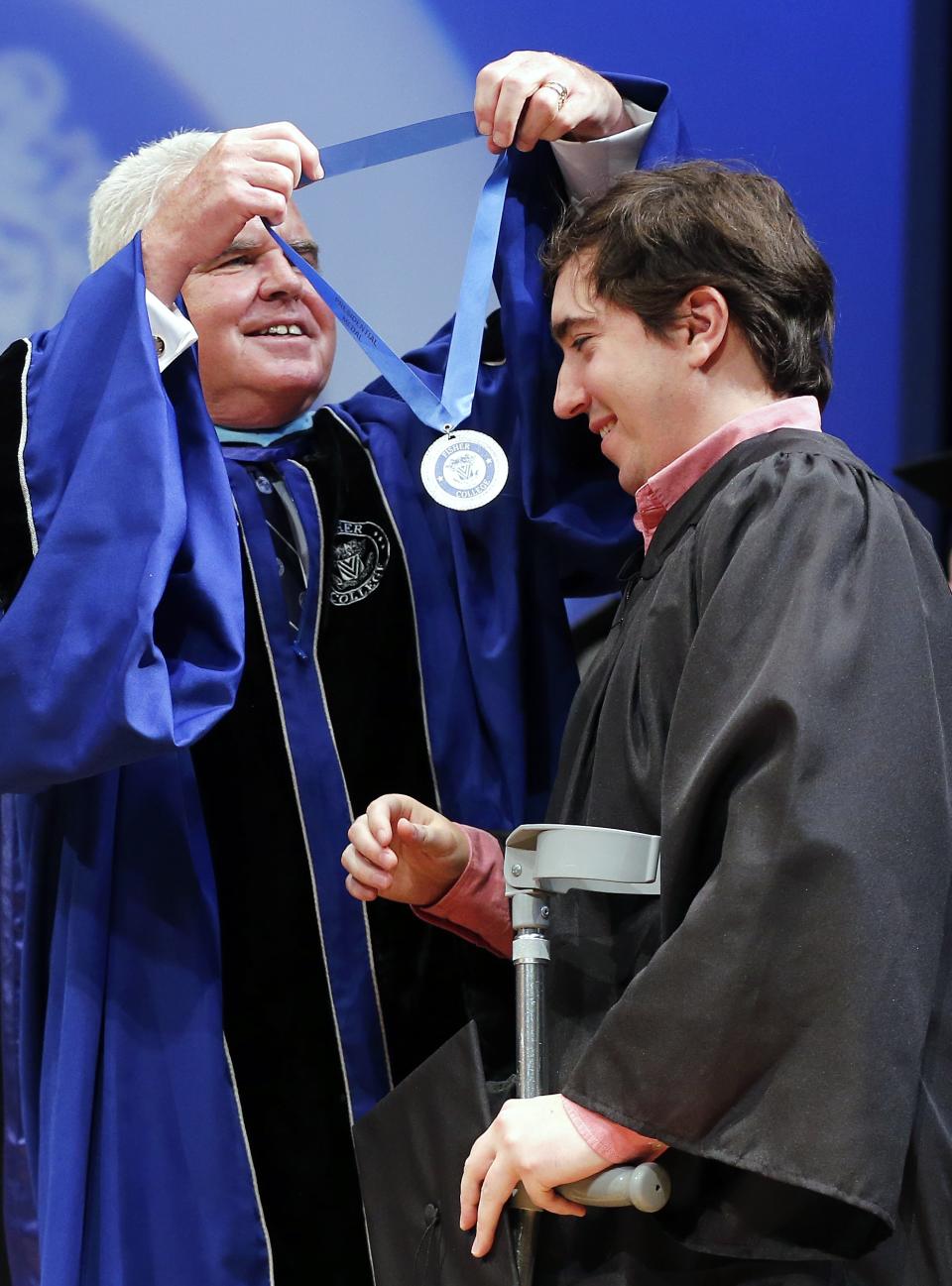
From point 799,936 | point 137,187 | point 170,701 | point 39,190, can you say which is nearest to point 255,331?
point 137,187

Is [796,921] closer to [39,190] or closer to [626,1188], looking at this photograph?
[626,1188]

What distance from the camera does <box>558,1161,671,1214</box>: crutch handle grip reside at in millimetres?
1292

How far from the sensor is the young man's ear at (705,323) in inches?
66.4

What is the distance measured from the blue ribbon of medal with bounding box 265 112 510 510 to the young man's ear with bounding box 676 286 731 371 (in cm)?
33

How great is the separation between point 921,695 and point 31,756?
3.09 ft

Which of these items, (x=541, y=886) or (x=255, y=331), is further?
(x=255, y=331)

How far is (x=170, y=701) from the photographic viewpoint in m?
1.75

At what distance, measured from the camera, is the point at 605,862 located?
1395mm

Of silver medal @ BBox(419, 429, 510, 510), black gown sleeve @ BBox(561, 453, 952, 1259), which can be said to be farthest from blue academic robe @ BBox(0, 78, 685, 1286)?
black gown sleeve @ BBox(561, 453, 952, 1259)

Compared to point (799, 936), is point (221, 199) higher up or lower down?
higher up

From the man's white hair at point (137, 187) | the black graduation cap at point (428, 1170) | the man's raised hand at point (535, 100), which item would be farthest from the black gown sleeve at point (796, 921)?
the man's white hair at point (137, 187)

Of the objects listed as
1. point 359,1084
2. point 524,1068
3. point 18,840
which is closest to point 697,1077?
point 524,1068

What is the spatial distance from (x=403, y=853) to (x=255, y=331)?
839 mm

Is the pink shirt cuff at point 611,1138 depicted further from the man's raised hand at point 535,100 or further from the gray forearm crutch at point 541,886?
the man's raised hand at point 535,100
